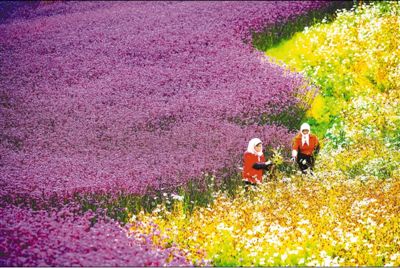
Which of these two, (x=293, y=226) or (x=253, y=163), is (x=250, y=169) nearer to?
(x=253, y=163)

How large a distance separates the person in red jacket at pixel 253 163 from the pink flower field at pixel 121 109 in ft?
0.92

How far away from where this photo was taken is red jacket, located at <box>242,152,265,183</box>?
10.0 meters

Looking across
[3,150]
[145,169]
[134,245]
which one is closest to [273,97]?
[145,169]

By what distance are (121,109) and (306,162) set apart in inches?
130

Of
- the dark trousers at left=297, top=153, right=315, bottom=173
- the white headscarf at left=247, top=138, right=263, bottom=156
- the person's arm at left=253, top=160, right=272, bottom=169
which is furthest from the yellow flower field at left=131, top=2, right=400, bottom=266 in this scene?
the white headscarf at left=247, top=138, right=263, bottom=156

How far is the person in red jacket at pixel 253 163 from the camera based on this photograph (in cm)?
1001

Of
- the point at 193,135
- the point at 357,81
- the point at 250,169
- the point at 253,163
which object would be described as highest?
the point at 357,81

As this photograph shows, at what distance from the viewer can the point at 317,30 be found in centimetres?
1631

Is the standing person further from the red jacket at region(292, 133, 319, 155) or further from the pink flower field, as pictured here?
the pink flower field

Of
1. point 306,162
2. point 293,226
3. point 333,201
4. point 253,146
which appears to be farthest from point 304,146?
point 293,226

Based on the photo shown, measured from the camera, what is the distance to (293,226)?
8.52 metres

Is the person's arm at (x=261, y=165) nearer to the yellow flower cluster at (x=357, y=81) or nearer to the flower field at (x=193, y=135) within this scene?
the flower field at (x=193, y=135)

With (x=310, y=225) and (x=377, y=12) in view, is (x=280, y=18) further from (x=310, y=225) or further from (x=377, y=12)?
(x=310, y=225)

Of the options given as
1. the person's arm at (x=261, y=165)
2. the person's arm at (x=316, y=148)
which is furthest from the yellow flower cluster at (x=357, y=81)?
the person's arm at (x=261, y=165)
